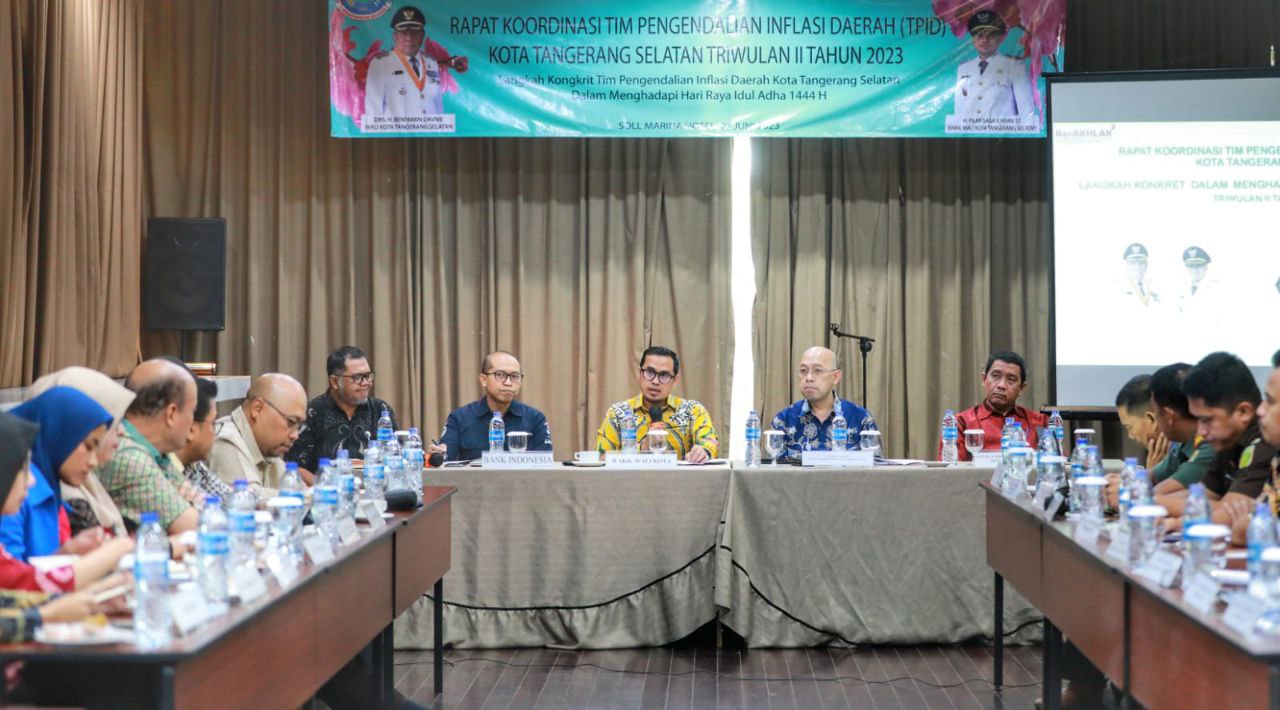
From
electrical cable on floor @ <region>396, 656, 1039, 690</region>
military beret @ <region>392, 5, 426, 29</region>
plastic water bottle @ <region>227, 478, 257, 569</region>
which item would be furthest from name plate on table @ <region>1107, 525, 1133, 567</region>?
military beret @ <region>392, 5, 426, 29</region>

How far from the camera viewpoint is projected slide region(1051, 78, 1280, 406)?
5957 millimetres

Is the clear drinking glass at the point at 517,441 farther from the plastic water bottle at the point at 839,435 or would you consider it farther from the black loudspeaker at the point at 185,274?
the black loudspeaker at the point at 185,274

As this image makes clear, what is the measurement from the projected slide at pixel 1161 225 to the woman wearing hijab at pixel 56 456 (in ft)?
15.0

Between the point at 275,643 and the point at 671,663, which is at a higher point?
the point at 275,643

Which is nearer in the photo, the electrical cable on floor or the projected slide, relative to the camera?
the electrical cable on floor

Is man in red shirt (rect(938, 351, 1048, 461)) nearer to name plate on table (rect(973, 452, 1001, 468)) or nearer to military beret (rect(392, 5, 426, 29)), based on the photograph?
name plate on table (rect(973, 452, 1001, 468))

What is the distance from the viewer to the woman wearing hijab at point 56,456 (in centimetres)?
257

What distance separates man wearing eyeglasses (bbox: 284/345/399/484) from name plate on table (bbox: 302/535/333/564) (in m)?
2.35

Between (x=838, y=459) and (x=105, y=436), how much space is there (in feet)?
9.59

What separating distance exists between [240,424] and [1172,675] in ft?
9.15

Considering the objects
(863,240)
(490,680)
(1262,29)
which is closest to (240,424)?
(490,680)

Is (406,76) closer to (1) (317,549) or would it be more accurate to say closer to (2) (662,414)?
(2) (662,414)

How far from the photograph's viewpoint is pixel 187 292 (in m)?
6.16

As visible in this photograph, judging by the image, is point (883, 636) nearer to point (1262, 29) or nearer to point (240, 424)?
point (240, 424)
